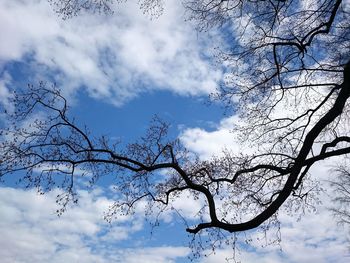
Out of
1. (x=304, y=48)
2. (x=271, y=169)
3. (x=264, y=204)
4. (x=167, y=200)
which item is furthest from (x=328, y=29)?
(x=167, y=200)

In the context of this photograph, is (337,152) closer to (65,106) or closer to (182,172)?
(182,172)

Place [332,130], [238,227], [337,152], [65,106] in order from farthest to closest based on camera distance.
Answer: [332,130] < [65,106] < [337,152] < [238,227]

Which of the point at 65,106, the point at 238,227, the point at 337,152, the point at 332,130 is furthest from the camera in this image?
the point at 332,130

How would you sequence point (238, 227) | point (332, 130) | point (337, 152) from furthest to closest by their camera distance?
point (332, 130) → point (337, 152) → point (238, 227)

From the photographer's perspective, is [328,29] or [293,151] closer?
[328,29]

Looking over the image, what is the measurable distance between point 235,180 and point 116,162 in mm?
3140

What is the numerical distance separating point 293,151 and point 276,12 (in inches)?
147

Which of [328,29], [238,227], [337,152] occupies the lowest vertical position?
[238,227]

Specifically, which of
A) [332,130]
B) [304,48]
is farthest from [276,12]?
[332,130]

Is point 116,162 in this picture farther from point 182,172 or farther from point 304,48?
point 304,48

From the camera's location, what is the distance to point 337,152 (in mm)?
10445

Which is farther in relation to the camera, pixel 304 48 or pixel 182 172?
pixel 304 48

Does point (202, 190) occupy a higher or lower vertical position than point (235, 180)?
lower

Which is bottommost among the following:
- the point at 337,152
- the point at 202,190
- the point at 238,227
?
the point at 238,227
